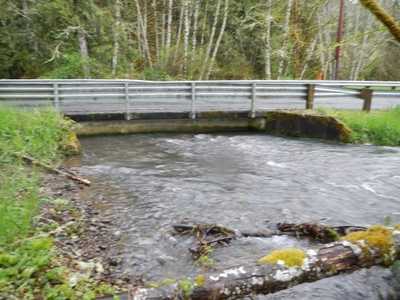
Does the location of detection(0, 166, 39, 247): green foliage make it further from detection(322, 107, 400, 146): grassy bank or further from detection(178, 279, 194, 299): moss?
detection(322, 107, 400, 146): grassy bank

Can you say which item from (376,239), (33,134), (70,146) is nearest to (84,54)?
(70,146)

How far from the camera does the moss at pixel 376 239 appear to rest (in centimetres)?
312

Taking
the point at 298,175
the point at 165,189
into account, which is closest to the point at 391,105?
the point at 298,175

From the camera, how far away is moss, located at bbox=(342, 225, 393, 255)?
312 centimetres

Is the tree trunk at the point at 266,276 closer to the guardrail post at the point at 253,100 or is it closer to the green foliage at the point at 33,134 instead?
the green foliage at the point at 33,134

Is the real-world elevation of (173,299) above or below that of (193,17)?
below

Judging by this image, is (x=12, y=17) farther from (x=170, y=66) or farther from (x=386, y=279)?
(x=386, y=279)

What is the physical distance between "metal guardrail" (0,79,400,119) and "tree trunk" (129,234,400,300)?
8851 millimetres

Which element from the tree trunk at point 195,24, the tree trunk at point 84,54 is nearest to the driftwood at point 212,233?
the tree trunk at point 84,54

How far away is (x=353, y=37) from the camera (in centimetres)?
296

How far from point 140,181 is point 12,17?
12.8m

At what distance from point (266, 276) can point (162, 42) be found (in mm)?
20409

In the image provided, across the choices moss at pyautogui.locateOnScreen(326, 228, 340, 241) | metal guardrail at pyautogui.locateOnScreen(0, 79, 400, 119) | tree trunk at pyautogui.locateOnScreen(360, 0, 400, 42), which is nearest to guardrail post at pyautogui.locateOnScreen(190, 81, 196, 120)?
metal guardrail at pyautogui.locateOnScreen(0, 79, 400, 119)

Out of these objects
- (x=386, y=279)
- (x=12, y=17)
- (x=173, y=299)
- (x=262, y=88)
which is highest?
(x=12, y=17)
